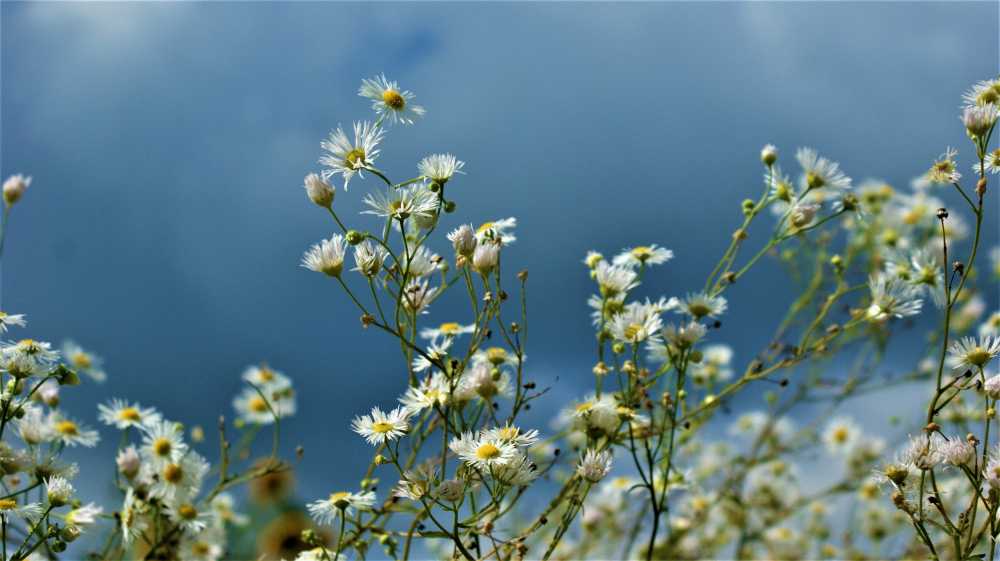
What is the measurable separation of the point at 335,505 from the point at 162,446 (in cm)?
66

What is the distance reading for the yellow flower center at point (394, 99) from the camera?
→ 1454 mm

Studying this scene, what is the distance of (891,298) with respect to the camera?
5.48ft

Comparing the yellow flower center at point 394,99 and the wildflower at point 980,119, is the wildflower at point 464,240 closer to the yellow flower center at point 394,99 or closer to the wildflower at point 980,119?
the yellow flower center at point 394,99

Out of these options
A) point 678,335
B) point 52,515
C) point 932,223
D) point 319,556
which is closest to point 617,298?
point 678,335

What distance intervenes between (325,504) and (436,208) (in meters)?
0.46

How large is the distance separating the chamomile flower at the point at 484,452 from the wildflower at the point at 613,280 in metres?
0.42

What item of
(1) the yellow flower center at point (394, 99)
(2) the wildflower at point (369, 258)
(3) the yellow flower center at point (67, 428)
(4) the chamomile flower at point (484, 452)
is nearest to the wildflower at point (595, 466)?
(4) the chamomile flower at point (484, 452)

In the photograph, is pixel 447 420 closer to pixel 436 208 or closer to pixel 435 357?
pixel 435 357

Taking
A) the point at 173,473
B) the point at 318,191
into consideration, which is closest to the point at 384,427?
the point at 318,191

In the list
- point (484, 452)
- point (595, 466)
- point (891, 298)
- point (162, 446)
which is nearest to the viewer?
point (484, 452)

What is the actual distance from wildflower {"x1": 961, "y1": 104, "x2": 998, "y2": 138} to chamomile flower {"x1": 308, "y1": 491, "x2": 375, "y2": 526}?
102 cm

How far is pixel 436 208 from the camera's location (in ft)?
4.34

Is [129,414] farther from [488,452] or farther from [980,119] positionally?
[980,119]

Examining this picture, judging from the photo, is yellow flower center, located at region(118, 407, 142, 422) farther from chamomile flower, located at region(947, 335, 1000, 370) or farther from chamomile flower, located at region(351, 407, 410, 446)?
chamomile flower, located at region(947, 335, 1000, 370)
